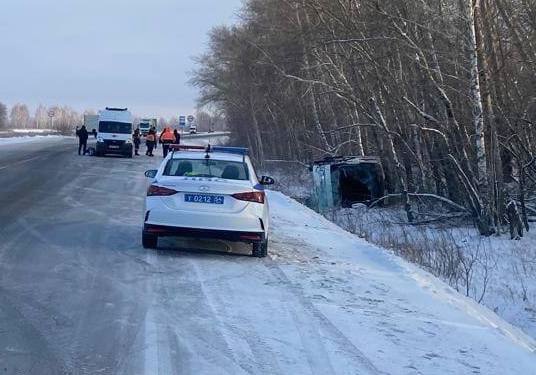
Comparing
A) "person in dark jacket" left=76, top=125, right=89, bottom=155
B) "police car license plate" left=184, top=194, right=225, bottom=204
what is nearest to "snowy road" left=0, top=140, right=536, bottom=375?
"police car license plate" left=184, top=194, right=225, bottom=204

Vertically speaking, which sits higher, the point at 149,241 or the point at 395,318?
the point at 149,241

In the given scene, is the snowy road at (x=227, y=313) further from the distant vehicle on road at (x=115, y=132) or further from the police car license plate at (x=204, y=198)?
the distant vehicle on road at (x=115, y=132)

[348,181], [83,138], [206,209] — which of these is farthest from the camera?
[83,138]

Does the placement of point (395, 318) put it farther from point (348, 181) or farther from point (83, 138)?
point (83, 138)

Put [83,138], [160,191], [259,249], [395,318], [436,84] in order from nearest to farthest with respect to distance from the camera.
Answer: [395,318] < [160,191] < [259,249] < [436,84] < [83,138]

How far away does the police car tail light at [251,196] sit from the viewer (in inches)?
398

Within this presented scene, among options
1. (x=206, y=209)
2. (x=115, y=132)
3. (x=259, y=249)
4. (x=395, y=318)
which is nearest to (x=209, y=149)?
(x=206, y=209)

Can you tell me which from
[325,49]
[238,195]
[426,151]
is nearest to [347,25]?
[325,49]

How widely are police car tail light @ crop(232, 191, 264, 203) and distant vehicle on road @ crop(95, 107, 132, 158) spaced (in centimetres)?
3251

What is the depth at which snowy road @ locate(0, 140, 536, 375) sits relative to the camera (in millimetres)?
5570

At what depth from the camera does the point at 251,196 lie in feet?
33.5

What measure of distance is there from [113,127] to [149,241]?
32118 millimetres

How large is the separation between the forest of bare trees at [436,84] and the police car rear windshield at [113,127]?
43.7 ft

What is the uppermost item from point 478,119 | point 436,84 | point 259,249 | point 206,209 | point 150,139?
point 436,84
